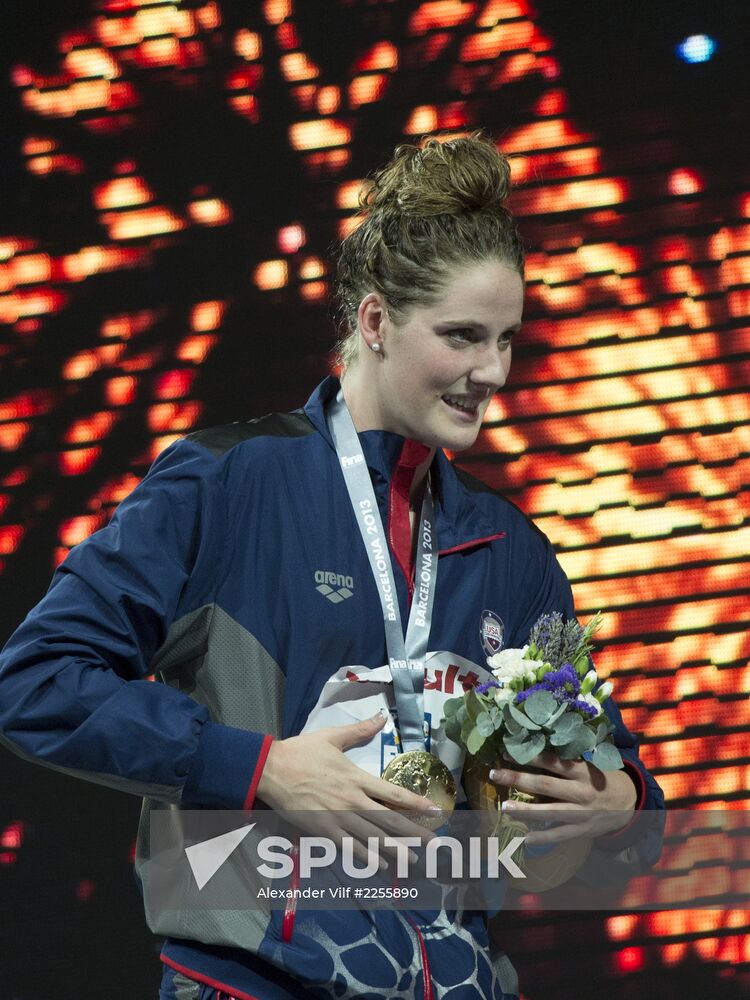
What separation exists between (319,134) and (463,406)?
57.2 inches

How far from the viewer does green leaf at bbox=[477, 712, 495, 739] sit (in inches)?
70.4

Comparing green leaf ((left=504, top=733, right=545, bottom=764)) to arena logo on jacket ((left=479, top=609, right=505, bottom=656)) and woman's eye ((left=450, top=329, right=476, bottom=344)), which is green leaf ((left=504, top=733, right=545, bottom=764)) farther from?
woman's eye ((left=450, top=329, right=476, bottom=344))

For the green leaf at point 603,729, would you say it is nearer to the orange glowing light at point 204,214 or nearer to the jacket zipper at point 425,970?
the jacket zipper at point 425,970

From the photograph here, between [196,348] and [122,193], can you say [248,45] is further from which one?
[196,348]

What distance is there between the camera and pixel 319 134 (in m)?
3.24

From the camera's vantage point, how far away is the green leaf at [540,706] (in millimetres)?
1782

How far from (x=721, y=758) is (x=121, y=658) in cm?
192

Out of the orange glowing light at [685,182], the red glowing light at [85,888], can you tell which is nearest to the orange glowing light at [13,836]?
the red glowing light at [85,888]

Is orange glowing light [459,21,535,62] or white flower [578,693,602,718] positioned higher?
orange glowing light [459,21,535,62]

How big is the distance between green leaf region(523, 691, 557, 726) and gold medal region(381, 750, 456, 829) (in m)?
0.15

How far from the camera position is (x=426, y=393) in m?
1.99

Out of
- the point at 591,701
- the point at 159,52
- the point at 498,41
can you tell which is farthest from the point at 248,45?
the point at 591,701

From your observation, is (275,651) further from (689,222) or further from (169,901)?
(689,222)

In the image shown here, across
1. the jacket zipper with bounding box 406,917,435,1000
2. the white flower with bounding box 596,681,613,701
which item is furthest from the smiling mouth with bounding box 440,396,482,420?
the jacket zipper with bounding box 406,917,435,1000
